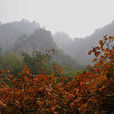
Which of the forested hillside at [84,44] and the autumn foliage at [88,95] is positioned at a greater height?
the forested hillside at [84,44]

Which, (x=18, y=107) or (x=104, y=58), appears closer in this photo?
(x=104, y=58)

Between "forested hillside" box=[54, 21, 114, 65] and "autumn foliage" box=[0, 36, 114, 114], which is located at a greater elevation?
"forested hillside" box=[54, 21, 114, 65]

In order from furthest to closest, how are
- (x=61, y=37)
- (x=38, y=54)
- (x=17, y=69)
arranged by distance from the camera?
1. (x=61, y=37)
2. (x=38, y=54)
3. (x=17, y=69)

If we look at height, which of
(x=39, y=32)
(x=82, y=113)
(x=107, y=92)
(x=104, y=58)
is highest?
(x=39, y=32)

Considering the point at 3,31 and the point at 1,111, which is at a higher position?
the point at 3,31

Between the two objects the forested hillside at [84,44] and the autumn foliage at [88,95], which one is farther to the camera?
the forested hillside at [84,44]

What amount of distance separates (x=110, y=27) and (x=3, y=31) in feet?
193

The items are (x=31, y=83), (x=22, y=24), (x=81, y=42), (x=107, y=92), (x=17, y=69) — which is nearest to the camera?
(x=107, y=92)

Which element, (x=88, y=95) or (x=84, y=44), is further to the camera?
(x=84, y=44)

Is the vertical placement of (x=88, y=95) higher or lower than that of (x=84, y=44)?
lower

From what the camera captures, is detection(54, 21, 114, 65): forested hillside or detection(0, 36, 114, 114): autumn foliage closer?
detection(0, 36, 114, 114): autumn foliage

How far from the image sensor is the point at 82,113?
2602 millimetres

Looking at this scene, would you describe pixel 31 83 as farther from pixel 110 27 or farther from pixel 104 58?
pixel 110 27

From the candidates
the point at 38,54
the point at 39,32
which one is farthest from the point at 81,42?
the point at 38,54
